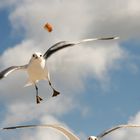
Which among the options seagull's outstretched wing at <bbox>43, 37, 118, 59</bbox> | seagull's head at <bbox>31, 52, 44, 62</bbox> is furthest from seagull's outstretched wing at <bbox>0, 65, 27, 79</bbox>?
seagull's outstretched wing at <bbox>43, 37, 118, 59</bbox>

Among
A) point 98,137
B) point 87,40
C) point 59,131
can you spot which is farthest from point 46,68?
point 98,137

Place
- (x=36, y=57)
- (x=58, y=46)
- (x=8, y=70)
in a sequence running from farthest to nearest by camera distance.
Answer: (x=58, y=46)
(x=36, y=57)
(x=8, y=70)

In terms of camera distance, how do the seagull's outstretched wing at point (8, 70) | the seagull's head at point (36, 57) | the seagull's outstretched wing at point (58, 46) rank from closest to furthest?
the seagull's outstretched wing at point (8, 70) < the seagull's head at point (36, 57) < the seagull's outstretched wing at point (58, 46)

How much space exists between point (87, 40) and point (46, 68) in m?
3.55

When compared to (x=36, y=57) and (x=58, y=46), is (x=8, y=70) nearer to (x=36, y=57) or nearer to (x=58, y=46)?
(x=36, y=57)

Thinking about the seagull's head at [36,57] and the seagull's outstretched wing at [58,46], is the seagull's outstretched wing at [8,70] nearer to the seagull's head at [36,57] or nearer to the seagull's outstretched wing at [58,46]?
the seagull's head at [36,57]

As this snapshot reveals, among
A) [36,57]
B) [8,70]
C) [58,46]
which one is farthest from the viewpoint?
[58,46]

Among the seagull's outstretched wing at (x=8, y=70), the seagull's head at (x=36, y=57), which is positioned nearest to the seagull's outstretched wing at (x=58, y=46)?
the seagull's head at (x=36, y=57)

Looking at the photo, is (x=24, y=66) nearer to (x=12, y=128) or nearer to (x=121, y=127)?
(x=12, y=128)

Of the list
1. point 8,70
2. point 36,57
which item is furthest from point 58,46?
point 8,70

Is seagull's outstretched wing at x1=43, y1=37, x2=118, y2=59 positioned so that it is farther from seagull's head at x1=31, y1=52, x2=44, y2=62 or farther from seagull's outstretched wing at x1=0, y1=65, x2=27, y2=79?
seagull's outstretched wing at x1=0, y1=65, x2=27, y2=79

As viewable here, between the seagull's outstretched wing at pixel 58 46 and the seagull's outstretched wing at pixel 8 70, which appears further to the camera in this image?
the seagull's outstretched wing at pixel 58 46

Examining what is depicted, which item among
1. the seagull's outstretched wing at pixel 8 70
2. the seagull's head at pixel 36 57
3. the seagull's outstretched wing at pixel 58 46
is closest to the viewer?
the seagull's outstretched wing at pixel 8 70

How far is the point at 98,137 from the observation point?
49062mm
